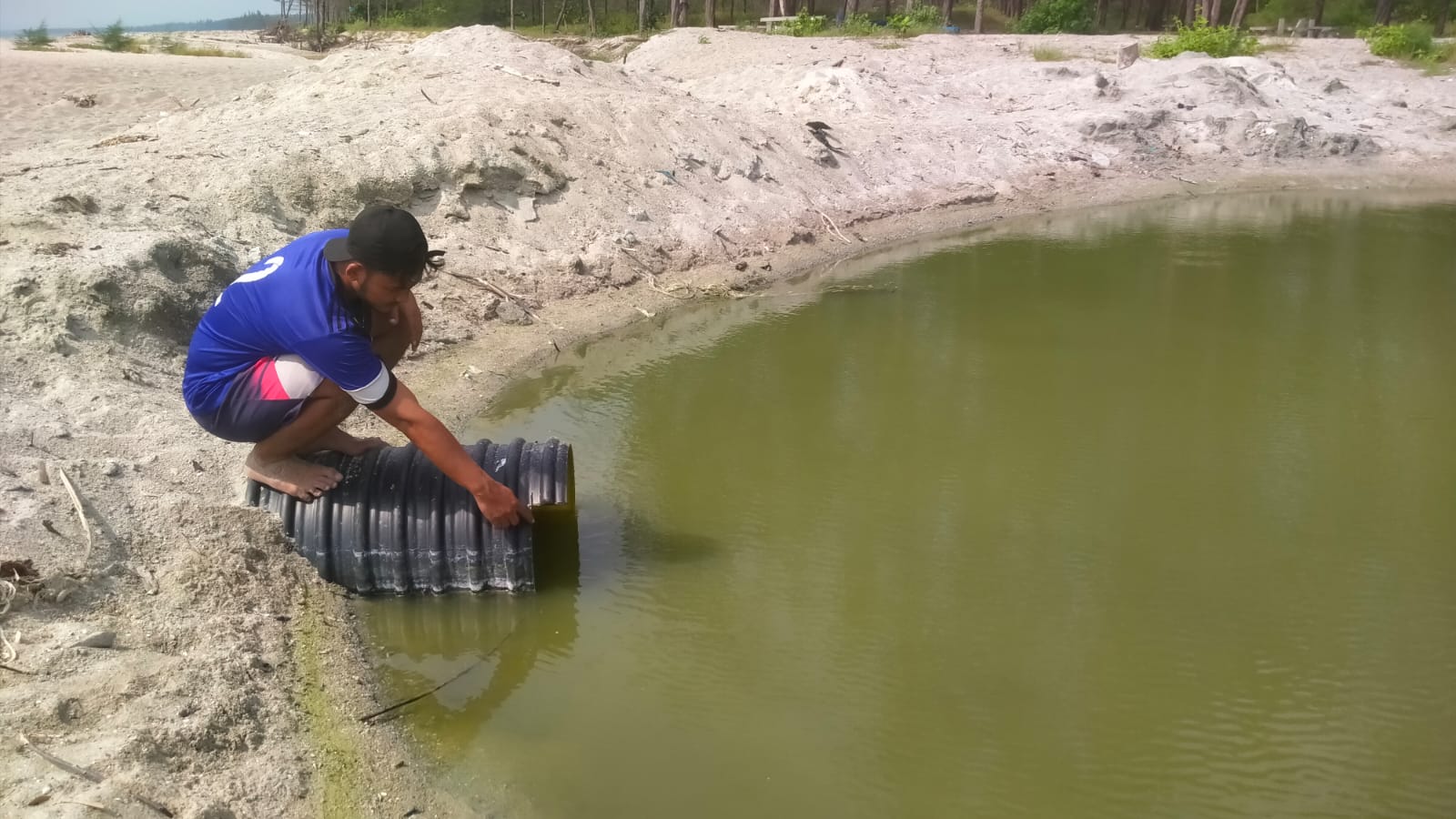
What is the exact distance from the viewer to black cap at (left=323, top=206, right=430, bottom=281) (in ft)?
10.9

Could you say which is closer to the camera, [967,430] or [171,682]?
[171,682]

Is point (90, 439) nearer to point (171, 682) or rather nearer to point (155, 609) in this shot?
point (155, 609)

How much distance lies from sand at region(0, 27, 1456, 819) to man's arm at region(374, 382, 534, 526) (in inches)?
26.6

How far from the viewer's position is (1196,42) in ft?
53.8

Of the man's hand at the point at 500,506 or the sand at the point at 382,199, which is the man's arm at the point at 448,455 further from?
the sand at the point at 382,199

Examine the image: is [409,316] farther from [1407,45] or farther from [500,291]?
[1407,45]

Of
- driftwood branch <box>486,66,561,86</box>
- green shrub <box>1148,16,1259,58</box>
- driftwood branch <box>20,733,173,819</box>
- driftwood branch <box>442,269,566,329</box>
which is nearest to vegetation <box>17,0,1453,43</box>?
green shrub <box>1148,16,1259,58</box>

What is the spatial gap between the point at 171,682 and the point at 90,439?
164 cm

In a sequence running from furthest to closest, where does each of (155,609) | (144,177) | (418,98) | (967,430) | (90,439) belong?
(418,98)
(144,177)
(967,430)
(90,439)
(155,609)

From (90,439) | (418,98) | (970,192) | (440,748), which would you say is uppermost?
(418,98)

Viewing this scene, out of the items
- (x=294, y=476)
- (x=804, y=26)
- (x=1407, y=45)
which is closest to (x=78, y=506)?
(x=294, y=476)

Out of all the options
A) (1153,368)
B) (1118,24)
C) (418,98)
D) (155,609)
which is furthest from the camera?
(1118,24)

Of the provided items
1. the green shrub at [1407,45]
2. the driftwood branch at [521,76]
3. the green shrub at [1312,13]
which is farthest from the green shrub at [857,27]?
the driftwood branch at [521,76]

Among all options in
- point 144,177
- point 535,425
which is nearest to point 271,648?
point 535,425
